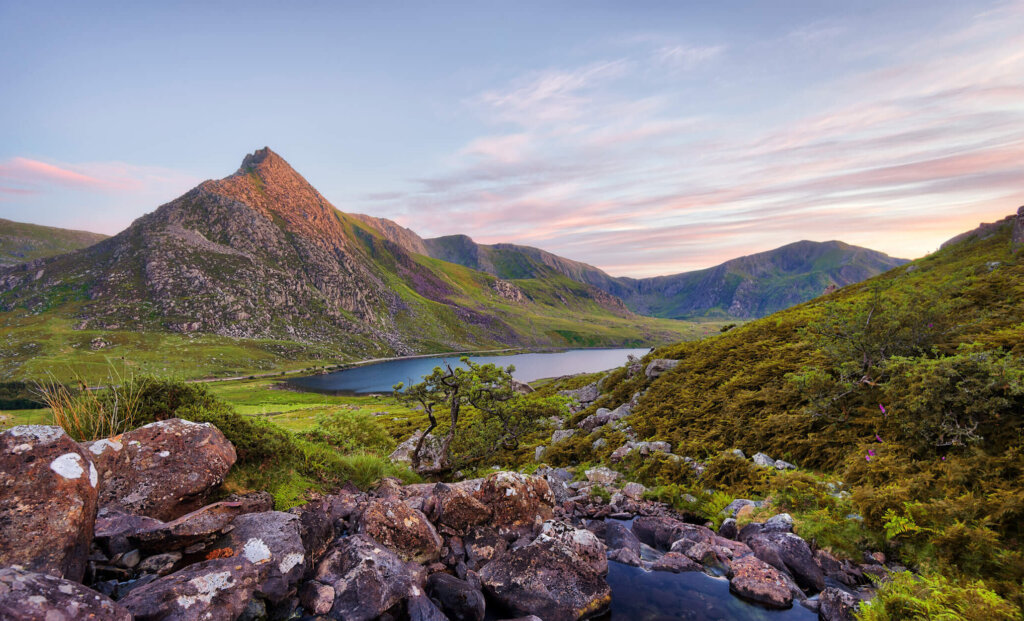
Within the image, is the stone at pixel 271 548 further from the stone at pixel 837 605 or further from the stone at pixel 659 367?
the stone at pixel 659 367

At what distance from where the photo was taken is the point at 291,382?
153500 mm

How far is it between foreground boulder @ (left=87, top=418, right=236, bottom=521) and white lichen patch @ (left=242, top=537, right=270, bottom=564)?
2.31 m

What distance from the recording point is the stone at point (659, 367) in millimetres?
27469

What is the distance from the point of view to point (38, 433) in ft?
21.8

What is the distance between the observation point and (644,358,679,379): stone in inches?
1081

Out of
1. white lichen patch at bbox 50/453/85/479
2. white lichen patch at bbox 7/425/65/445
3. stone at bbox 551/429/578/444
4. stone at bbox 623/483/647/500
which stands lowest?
stone at bbox 551/429/578/444

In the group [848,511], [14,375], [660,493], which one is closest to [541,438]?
[660,493]

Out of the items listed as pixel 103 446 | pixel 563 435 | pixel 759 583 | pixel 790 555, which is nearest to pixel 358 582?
pixel 103 446

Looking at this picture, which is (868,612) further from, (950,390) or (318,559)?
(318,559)

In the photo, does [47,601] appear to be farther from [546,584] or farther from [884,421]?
[884,421]

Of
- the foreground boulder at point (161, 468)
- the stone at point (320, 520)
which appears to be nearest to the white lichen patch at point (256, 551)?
the stone at point (320, 520)

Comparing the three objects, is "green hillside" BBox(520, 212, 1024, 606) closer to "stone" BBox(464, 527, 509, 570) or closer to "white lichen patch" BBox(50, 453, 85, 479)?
"stone" BBox(464, 527, 509, 570)

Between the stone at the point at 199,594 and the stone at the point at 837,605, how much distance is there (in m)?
11.1

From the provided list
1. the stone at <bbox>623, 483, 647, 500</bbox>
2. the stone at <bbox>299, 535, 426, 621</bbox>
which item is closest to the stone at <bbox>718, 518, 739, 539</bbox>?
the stone at <bbox>623, 483, 647, 500</bbox>
